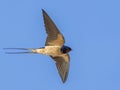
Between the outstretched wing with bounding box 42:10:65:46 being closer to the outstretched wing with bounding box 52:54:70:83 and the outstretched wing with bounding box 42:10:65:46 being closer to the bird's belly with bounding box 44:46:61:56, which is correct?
the bird's belly with bounding box 44:46:61:56

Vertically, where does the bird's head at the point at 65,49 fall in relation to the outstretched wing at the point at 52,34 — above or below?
below

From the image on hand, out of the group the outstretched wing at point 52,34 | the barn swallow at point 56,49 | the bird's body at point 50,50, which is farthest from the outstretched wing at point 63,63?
the outstretched wing at point 52,34

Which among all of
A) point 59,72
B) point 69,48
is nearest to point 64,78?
point 59,72

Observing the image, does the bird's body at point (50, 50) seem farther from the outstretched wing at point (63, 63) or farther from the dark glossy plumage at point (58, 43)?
the outstretched wing at point (63, 63)

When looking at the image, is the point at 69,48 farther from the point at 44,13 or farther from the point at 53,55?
the point at 44,13

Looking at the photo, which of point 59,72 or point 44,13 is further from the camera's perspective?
point 59,72

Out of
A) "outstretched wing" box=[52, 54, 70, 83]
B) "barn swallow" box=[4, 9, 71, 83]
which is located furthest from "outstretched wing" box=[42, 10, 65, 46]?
"outstretched wing" box=[52, 54, 70, 83]

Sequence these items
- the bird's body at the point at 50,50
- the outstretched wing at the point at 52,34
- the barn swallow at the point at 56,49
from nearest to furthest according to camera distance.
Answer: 1. the outstretched wing at the point at 52,34
2. the barn swallow at the point at 56,49
3. the bird's body at the point at 50,50
